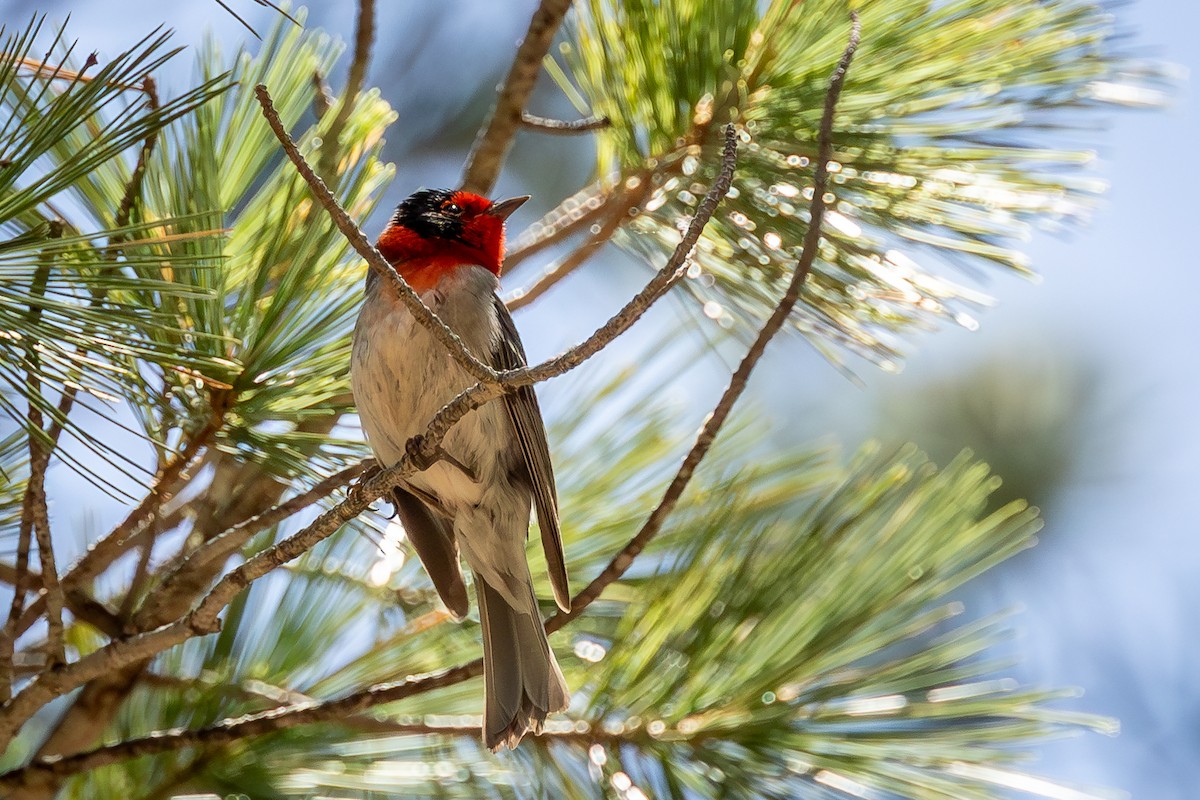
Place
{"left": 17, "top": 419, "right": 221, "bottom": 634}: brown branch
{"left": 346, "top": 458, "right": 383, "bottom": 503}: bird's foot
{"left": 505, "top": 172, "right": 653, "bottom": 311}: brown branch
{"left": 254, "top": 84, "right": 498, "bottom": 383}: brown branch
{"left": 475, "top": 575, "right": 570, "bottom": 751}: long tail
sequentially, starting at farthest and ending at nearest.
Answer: {"left": 505, "top": 172, "right": 653, "bottom": 311}: brown branch
{"left": 475, "top": 575, "right": 570, "bottom": 751}: long tail
{"left": 17, "top": 419, "right": 221, "bottom": 634}: brown branch
{"left": 346, "top": 458, "right": 383, "bottom": 503}: bird's foot
{"left": 254, "top": 84, "right": 498, "bottom": 383}: brown branch

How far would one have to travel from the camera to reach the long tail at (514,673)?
7.71 ft

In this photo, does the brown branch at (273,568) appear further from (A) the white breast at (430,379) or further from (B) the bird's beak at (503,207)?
(B) the bird's beak at (503,207)

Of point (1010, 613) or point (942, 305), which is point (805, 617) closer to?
point (1010, 613)

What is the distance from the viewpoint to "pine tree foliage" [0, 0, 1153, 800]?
2.28 m

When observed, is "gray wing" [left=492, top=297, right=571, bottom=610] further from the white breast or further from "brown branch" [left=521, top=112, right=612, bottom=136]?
"brown branch" [left=521, top=112, right=612, bottom=136]

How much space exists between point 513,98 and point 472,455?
84 centimetres

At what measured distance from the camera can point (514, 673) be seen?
2480mm

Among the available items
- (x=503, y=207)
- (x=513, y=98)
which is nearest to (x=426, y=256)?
(x=503, y=207)

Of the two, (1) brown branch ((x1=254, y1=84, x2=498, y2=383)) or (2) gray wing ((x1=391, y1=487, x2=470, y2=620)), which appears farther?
(2) gray wing ((x1=391, y1=487, x2=470, y2=620))

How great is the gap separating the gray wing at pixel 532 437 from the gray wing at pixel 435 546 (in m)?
0.20

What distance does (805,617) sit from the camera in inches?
93.4

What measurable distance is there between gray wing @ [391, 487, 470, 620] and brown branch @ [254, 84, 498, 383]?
32.7 inches

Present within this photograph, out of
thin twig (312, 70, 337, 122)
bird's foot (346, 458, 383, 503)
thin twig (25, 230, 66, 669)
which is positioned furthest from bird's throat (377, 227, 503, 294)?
thin twig (25, 230, 66, 669)

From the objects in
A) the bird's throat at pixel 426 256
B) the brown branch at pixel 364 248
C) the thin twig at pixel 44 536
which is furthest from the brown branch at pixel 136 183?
the bird's throat at pixel 426 256
